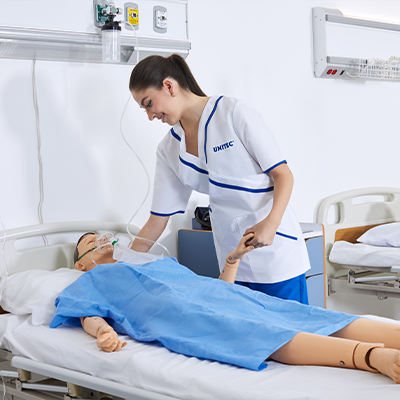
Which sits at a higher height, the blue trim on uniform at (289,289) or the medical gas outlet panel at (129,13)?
the medical gas outlet panel at (129,13)

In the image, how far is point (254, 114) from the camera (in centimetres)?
184

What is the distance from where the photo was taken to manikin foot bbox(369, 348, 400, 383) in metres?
1.17

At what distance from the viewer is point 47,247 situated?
2342 millimetres

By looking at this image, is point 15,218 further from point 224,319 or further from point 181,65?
point 224,319

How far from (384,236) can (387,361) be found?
1.99 metres

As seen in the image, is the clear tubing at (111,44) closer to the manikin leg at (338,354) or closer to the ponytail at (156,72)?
the ponytail at (156,72)

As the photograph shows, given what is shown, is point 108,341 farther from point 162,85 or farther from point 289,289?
point 162,85

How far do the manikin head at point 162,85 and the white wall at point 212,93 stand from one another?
→ 2.44 feet

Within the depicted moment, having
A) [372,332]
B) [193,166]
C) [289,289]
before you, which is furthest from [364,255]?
[372,332]

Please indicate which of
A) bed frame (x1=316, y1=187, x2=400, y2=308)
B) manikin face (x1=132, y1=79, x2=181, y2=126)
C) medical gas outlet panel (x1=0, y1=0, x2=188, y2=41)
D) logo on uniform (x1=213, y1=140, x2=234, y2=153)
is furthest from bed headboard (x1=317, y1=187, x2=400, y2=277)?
manikin face (x1=132, y1=79, x2=181, y2=126)

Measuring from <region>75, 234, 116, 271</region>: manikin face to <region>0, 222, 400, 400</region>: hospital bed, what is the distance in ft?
0.60

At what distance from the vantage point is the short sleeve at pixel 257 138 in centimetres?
179

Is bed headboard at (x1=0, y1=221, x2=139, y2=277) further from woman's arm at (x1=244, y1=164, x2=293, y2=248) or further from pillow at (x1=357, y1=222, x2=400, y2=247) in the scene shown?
pillow at (x1=357, y1=222, x2=400, y2=247)

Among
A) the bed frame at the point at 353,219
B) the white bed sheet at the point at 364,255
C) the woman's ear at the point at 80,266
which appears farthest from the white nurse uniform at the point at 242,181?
the bed frame at the point at 353,219
